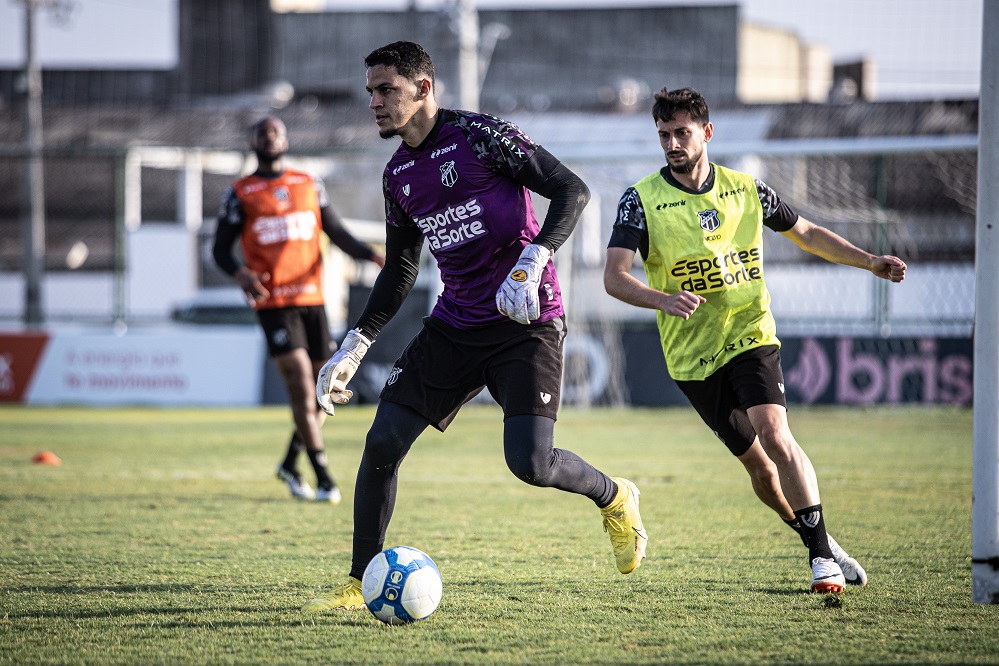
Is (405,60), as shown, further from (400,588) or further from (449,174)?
(400,588)

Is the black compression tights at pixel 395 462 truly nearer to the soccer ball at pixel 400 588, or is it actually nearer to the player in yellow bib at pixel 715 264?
the soccer ball at pixel 400 588

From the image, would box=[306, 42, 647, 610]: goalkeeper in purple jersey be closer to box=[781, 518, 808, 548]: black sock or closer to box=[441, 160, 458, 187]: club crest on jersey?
box=[441, 160, 458, 187]: club crest on jersey

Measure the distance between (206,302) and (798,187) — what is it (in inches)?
406

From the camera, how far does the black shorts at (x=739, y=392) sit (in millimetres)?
5098

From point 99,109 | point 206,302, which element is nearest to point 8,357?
point 206,302

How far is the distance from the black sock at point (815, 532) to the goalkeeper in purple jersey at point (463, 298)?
0.86 m

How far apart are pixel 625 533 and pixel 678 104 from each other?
6.12 ft

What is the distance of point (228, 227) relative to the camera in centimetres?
834

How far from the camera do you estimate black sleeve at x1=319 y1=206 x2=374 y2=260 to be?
809cm

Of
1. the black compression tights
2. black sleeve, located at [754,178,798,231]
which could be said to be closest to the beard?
black sleeve, located at [754,178,798,231]

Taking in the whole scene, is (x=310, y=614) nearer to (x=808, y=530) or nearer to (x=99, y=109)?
(x=808, y=530)

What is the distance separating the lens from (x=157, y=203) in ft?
110

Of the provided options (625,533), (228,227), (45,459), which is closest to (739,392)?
(625,533)

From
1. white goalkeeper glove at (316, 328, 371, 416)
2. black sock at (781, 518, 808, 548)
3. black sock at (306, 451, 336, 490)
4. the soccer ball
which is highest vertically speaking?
white goalkeeper glove at (316, 328, 371, 416)
